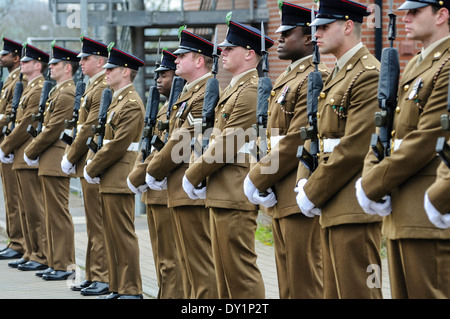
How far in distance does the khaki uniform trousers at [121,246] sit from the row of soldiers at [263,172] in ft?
0.04

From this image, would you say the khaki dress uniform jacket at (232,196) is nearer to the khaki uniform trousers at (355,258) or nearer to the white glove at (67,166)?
the khaki uniform trousers at (355,258)

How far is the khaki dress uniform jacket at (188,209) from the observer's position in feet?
23.1

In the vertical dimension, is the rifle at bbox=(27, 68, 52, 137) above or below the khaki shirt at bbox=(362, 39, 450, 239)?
below

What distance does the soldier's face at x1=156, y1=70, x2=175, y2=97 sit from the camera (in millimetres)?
7953

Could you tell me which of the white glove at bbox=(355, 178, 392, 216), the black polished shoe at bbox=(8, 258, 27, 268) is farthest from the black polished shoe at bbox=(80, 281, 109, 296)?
the white glove at bbox=(355, 178, 392, 216)

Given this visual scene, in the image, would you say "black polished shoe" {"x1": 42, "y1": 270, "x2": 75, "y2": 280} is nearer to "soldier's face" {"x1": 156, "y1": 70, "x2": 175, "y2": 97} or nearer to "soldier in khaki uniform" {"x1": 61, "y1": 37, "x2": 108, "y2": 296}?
"soldier in khaki uniform" {"x1": 61, "y1": 37, "x2": 108, "y2": 296}

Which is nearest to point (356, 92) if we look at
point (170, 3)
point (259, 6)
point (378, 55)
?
point (378, 55)

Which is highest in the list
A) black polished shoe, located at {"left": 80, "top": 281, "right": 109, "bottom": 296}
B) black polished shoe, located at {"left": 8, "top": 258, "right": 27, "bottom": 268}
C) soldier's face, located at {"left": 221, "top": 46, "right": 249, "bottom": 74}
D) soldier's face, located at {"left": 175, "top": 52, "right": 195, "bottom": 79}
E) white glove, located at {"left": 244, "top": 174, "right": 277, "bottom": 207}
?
soldier's face, located at {"left": 221, "top": 46, "right": 249, "bottom": 74}

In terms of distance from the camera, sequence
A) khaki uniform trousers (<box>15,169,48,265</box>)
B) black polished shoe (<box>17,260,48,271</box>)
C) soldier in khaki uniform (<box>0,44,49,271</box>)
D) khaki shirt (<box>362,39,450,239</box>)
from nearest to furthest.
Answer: khaki shirt (<box>362,39,450,239</box>) → black polished shoe (<box>17,260,48,271</box>) → soldier in khaki uniform (<box>0,44,49,271</box>) → khaki uniform trousers (<box>15,169,48,265</box>)

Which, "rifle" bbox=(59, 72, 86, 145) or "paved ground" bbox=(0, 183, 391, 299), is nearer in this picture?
Answer: "paved ground" bbox=(0, 183, 391, 299)

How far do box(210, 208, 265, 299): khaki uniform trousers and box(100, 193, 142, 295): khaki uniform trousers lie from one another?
1687 mm

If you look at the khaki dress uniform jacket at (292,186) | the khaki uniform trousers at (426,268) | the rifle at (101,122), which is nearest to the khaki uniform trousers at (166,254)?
the rifle at (101,122)

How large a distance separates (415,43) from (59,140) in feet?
12.9

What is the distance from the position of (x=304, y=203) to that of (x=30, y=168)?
5286mm
